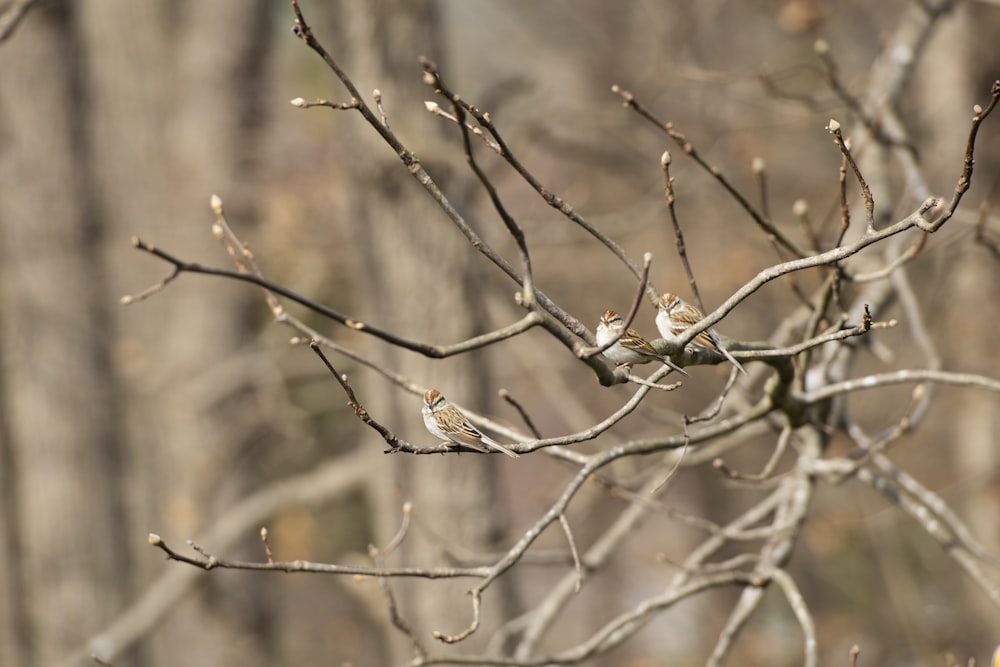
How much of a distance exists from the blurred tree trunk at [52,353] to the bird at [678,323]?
8.02m

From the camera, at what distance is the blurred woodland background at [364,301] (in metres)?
5.73

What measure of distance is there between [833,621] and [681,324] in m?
8.91

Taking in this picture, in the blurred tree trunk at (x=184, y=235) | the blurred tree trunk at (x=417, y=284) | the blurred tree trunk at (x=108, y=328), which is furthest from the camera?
the blurred tree trunk at (x=108, y=328)

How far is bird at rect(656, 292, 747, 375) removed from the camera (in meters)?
2.39

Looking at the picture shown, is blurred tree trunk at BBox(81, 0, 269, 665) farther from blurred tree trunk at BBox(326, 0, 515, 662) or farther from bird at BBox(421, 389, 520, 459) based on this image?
bird at BBox(421, 389, 520, 459)

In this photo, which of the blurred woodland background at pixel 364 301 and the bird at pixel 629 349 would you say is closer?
the bird at pixel 629 349

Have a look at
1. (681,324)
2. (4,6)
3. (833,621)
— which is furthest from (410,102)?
(833,621)

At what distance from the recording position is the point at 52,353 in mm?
9383

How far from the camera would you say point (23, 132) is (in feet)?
30.8

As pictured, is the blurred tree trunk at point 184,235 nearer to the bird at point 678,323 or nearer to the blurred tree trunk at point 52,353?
the blurred tree trunk at point 52,353

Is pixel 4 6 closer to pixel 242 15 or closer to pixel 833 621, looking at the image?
pixel 242 15

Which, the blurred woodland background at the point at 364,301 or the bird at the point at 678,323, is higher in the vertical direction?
the blurred woodland background at the point at 364,301

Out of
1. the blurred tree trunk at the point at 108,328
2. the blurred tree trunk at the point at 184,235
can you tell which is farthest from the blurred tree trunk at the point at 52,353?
the blurred tree trunk at the point at 184,235

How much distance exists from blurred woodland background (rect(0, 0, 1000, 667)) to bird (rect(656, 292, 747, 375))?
293 centimetres
